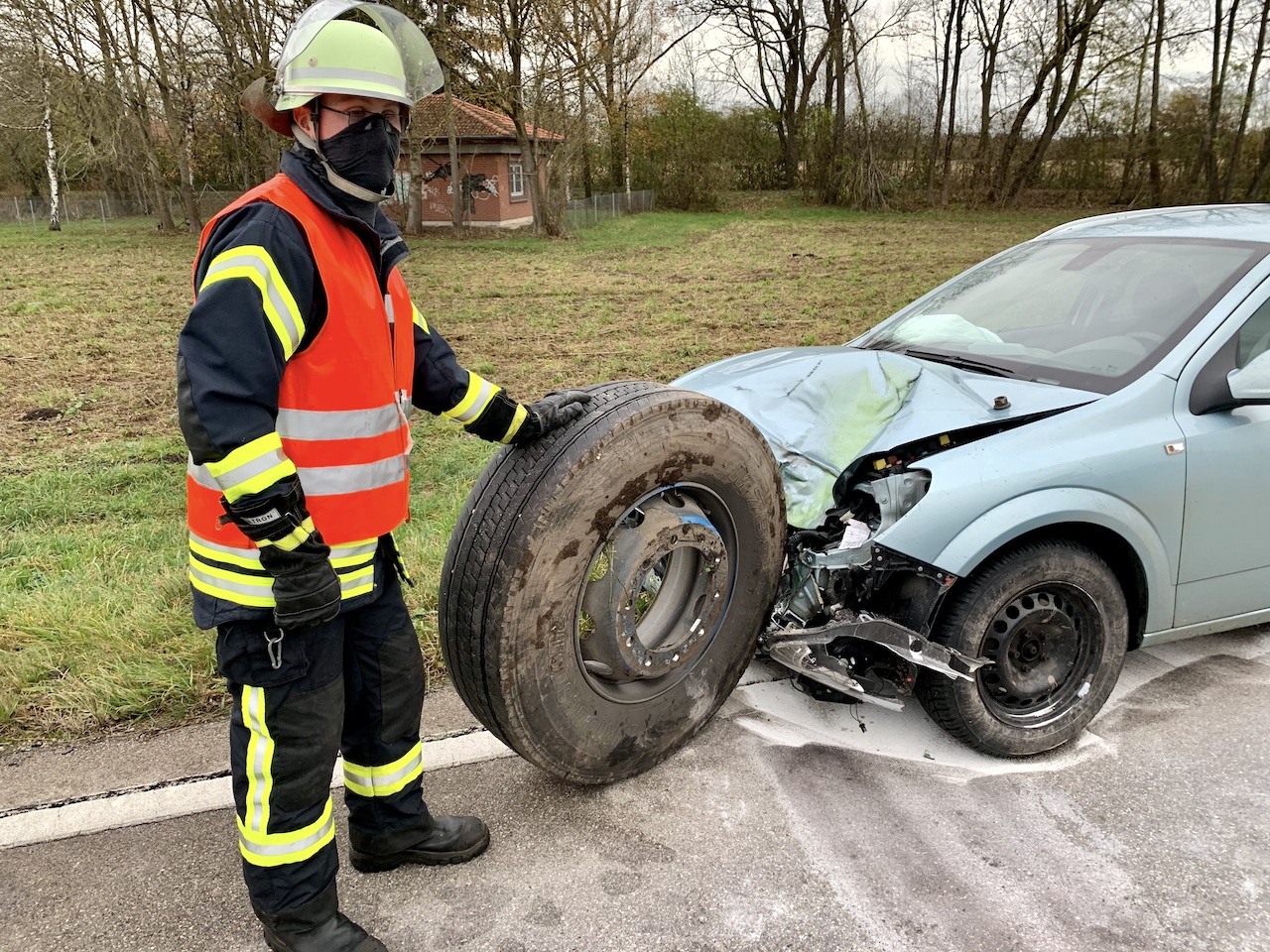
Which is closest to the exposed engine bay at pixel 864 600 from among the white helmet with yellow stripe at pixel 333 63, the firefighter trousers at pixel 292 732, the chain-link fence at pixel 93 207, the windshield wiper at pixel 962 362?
the windshield wiper at pixel 962 362

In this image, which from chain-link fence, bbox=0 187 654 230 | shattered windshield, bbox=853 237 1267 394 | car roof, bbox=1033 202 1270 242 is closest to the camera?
shattered windshield, bbox=853 237 1267 394

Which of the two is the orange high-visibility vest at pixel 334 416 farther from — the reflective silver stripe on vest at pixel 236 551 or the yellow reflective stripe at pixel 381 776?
the yellow reflective stripe at pixel 381 776

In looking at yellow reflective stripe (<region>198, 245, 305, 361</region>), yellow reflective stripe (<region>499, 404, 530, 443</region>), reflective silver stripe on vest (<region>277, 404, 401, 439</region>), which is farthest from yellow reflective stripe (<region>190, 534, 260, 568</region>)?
yellow reflective stripe (<region>499, 404, 530, 443</region>)

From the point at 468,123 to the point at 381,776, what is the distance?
36.0 m

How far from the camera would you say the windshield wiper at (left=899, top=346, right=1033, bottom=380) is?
3348 mm

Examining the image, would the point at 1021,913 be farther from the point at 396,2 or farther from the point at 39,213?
the point at 39,213

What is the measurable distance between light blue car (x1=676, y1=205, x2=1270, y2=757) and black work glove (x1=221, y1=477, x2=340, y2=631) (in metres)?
1.52

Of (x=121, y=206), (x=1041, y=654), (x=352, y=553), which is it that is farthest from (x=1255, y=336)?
(x=121, y=206)

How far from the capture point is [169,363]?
986 centimetres

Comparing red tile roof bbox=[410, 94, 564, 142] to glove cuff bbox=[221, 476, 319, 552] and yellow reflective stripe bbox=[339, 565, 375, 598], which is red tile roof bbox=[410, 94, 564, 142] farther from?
glove cuff bbox=[221, 476, 319, 552]

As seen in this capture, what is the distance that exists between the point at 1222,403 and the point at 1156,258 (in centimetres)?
87

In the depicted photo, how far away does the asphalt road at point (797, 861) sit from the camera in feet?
7.18

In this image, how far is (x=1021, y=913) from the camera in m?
2.26

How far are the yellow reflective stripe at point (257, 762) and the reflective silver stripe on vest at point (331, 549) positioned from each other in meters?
0.32
